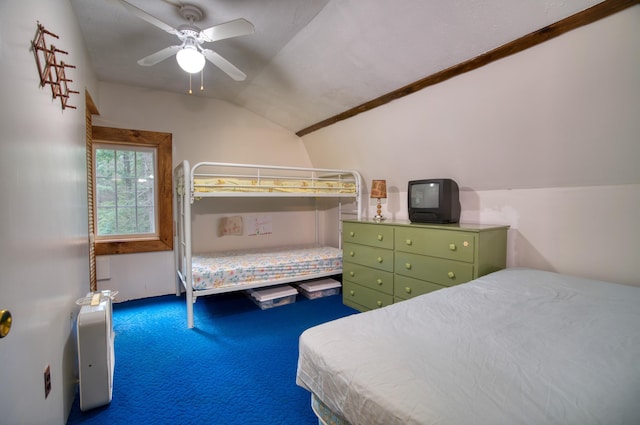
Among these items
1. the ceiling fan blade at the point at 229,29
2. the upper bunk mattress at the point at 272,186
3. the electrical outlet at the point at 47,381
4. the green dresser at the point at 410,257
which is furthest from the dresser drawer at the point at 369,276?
the electrical outlet at the point at 47,381

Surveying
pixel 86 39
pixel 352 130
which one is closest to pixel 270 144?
pixel 352 130

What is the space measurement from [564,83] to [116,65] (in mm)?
3655

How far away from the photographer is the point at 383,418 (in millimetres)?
836

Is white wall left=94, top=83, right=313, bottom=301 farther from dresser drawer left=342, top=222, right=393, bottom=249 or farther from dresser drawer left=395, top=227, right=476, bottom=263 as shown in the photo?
dresser drawer left=395, top=227, right=476, bottom=263

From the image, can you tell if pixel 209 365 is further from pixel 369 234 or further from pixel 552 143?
pixel 552 143

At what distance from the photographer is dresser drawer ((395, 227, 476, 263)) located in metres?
2.21

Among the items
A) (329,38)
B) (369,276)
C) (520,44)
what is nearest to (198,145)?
(329,38)

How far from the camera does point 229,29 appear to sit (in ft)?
6.16

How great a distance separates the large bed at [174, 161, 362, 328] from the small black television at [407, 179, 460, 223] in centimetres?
100

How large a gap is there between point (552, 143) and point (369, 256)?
Result: 5.67ft

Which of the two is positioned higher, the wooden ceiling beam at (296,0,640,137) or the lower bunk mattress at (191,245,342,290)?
the wooden ceiling beam at (296,0,640,137)

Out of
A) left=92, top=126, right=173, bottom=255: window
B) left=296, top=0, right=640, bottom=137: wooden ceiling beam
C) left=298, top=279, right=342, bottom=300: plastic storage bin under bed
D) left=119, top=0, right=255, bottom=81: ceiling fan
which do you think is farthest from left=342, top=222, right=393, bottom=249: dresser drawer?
left=92, top=126, right=173, bottom=255: window

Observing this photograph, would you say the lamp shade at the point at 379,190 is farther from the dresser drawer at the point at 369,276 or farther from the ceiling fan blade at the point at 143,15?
the ceiling fan blade at the point at 143,15

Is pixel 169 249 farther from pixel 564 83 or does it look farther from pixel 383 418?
pixel 564 83
